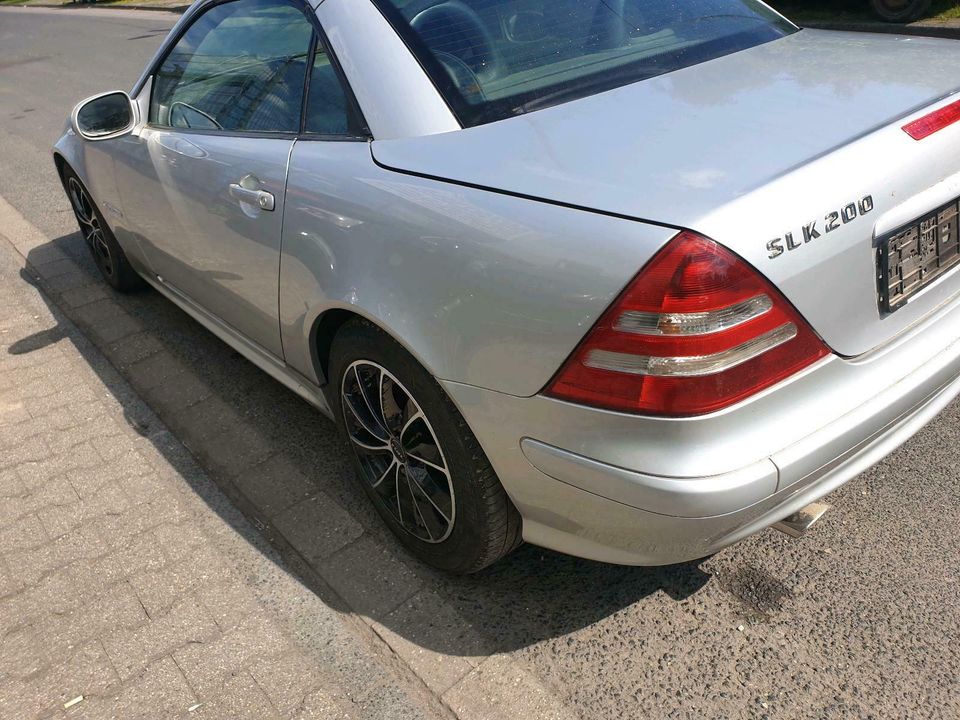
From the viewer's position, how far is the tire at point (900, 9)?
8.75m

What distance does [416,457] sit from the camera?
239 centimetres

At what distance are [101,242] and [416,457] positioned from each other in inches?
120

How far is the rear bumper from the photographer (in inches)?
67.1

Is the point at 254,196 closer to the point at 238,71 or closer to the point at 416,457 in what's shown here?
the point at 238,71

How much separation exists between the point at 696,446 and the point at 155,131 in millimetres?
2606

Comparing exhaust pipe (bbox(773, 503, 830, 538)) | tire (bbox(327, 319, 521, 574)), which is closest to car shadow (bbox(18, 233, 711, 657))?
tire (bbox(327, 319, 521, 574))

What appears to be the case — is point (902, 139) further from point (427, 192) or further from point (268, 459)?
point (268, 459)

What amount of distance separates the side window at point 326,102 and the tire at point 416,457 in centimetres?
56

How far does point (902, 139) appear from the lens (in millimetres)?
1812

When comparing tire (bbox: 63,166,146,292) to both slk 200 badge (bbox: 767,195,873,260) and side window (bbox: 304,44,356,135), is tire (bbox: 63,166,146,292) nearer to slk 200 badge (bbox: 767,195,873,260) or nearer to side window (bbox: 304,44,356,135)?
side window (bbox: 304,44,356,135)

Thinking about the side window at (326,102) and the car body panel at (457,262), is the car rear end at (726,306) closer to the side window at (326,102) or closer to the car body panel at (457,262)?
the car body panel at (457,262)

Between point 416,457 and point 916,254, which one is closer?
point 916,254

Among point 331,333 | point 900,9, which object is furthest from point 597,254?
point 900,9

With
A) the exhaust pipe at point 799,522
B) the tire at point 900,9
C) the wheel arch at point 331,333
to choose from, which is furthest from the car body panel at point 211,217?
the tire at point 900,9
